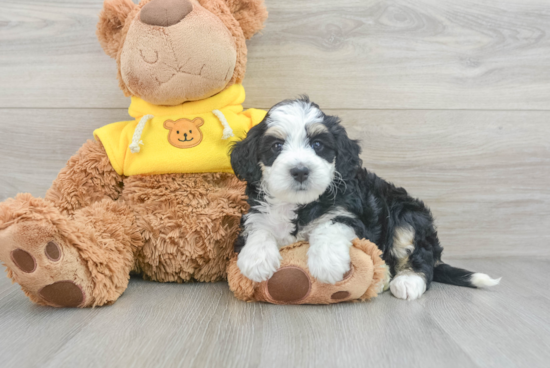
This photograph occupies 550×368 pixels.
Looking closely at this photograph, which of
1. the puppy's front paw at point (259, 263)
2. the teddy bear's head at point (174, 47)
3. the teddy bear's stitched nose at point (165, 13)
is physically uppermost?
the teddy bear's stitched nose at point (165, 13)

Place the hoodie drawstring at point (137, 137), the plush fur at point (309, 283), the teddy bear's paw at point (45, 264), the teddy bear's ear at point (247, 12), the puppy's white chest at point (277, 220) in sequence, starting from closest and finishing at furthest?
the teddy bear's paw at point (45, 264) < the plush fur at point (309, 283) < the puppy's white chest at point (277, 220) < the hoodie drawstring at point (137, 137) < the teddy bear's ear at point (247, 12)

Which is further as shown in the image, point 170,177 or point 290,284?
point 170,177

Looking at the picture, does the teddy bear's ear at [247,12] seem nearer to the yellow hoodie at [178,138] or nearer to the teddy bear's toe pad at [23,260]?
the yellow hoodie at [178,138]

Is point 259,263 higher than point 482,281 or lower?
higher

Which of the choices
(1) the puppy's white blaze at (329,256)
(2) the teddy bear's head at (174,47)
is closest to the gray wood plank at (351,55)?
(2) the teddy bear's head at (174,47)

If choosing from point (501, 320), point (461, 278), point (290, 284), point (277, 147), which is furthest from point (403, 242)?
point (277, 147)

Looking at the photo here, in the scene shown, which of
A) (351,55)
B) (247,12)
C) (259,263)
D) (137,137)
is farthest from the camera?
(351,55)

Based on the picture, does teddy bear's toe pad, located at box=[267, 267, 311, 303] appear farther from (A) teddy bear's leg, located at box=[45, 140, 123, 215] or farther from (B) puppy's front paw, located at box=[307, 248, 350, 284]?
(A) teddy bear's leg, located at box=[45, 140, 123, 215]

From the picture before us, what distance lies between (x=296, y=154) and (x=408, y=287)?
62cm

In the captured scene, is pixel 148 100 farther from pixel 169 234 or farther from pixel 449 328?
pixel 449 328

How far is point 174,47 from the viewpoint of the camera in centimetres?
148

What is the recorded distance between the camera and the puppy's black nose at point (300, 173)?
1242 mm

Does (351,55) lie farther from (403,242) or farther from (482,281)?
(482,281)

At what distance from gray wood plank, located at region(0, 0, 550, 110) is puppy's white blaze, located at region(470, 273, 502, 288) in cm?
83
